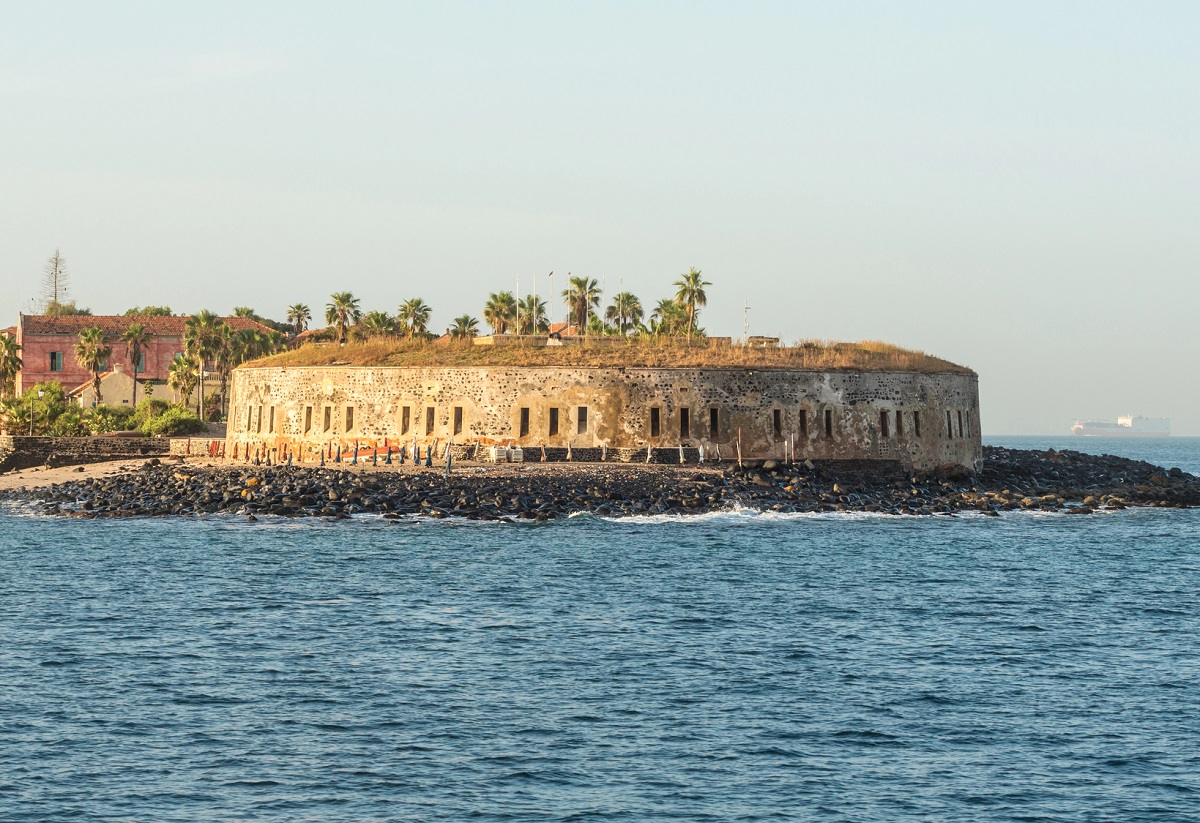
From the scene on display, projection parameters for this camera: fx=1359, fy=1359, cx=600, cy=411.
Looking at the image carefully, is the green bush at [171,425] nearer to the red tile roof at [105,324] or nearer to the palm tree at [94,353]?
the palm tree at [94,353]

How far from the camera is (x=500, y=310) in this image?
7194 centimetres

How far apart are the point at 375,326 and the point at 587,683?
176 feet

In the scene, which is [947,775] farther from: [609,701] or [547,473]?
Result: [547,473]

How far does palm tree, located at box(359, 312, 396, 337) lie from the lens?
68.6 m

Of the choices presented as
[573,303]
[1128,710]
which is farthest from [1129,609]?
[573,303]

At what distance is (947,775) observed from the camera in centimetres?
1420

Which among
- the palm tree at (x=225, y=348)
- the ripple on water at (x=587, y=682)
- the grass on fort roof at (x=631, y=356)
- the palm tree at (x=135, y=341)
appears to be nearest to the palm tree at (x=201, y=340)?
the palm tree at (x=225, y=348)

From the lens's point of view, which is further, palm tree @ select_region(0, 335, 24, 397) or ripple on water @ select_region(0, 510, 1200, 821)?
palm tree @ select_region(0, 335, 24, 397)

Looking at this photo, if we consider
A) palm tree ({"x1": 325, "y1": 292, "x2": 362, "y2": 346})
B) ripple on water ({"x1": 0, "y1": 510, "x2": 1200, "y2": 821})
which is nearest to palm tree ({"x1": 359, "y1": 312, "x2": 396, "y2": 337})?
palm tree ({"x1": 325, "y1": 292, "x2": 362, "y2": 346})

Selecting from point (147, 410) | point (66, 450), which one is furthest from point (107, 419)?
point (66, 450)

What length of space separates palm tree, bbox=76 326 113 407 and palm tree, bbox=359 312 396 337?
12.7m

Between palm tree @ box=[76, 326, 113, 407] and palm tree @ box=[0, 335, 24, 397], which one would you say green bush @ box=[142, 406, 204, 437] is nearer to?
palm tree @ box=[76, 326, 113, 407]

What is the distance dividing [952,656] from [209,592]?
13614 millimetres

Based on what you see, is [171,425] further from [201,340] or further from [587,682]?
[587,682]
